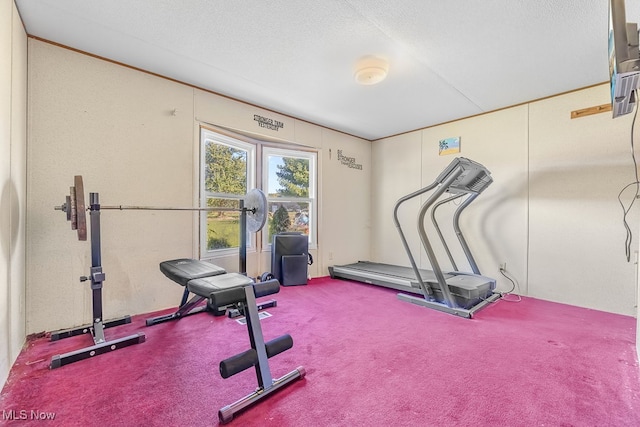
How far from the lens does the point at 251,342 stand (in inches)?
62.8

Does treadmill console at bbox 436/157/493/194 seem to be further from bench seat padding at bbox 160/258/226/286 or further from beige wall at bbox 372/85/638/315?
bench seat padding at bbox 160/258/226/286

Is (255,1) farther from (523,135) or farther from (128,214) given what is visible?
(523,135)

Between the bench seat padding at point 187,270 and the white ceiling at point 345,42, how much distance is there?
192cm

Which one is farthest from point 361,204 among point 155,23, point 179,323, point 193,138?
point 155,23

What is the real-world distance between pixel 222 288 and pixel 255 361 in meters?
0.44

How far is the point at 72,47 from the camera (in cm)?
256

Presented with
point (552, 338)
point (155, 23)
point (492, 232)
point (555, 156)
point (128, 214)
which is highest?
point (155, 23)

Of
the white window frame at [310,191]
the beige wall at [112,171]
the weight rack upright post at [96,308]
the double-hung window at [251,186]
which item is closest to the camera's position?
the weight rack upright post at [96,308]

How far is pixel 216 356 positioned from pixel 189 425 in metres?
0.70

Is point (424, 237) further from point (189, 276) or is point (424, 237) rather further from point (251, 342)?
point (189, 276)

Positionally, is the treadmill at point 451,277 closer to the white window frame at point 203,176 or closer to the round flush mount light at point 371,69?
the round flush mount light at point 371,69

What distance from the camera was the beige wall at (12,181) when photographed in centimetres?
175

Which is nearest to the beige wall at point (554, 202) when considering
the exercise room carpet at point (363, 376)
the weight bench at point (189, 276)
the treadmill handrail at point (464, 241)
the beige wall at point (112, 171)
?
the treadmill handrail at point (464, 241)

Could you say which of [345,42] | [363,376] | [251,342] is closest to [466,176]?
[345,42]
